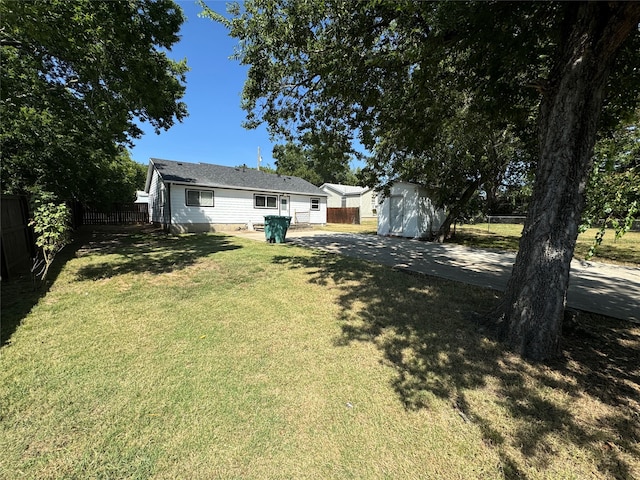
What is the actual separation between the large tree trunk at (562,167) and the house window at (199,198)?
16852 millimetres

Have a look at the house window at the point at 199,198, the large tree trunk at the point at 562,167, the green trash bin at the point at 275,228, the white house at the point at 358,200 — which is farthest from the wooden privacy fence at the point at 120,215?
the large tree trunk at the point at 562,167

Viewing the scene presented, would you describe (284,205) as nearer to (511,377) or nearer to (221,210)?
(221,210)

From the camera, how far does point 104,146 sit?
1065 cm

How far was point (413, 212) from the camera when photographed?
1453 centimetres

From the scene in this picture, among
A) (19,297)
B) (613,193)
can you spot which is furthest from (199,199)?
(613,193)

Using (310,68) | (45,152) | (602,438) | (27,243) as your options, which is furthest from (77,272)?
(602,438)

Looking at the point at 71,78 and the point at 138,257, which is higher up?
the point at 71,78

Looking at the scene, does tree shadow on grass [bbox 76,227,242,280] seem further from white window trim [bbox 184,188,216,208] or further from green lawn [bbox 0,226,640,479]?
white window trim [bbox 184,188,216,208]

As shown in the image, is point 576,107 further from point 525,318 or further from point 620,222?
point 525,318

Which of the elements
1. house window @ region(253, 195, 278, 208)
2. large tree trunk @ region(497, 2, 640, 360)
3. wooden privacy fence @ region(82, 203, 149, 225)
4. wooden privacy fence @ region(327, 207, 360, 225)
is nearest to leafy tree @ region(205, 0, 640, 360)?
large tree trunk @ region(497, 2, 640, 360)

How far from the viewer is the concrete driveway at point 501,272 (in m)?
5.12

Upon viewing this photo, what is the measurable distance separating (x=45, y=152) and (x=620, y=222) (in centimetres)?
1332

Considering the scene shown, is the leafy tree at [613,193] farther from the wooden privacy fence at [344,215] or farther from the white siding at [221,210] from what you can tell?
the wooden privacy fence at [344,215]

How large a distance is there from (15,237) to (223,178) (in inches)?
537
